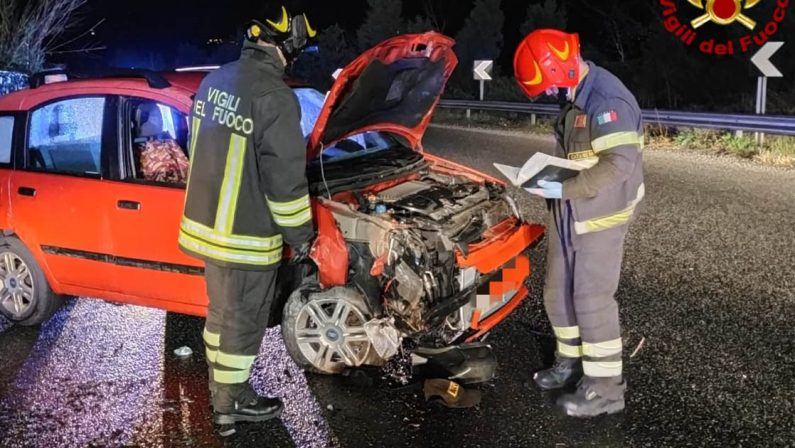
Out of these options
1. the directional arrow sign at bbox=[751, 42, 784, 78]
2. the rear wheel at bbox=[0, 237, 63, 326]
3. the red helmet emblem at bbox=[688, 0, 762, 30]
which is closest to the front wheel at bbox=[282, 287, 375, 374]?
the rear wheel at bbox=[0, 237, 63, 326]

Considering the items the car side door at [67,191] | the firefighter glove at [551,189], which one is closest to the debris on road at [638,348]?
the firefighter glove at [551,189]

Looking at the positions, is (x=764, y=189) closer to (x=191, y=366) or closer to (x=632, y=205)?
(x=632, y=205)

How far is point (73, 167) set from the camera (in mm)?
5000

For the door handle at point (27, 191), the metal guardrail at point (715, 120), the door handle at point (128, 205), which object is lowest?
the metal guardrail at point (715, 120)

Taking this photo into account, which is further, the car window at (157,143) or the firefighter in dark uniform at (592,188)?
the car window at (157,143)

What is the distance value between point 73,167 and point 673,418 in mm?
3910

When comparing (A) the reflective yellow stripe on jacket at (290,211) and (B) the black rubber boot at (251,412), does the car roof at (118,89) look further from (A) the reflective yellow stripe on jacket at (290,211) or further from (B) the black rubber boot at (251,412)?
(B) the black rubber boot at (251,412)

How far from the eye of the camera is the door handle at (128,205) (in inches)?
181

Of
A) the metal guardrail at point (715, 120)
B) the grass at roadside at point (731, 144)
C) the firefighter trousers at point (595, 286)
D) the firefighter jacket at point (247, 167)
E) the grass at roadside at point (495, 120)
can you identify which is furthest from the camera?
the grass at roadside at point (495, 120)

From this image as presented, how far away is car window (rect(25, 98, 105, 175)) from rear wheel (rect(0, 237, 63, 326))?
0.60 metres

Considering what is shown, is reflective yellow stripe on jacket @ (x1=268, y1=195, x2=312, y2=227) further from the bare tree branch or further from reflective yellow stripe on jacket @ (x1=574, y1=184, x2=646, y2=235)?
the bare tree branch

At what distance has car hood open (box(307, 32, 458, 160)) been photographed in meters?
4.23

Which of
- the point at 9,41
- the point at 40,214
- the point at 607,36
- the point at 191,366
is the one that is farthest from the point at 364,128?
the point at 607,36

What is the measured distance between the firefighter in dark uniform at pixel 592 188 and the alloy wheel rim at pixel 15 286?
3.50 meters
